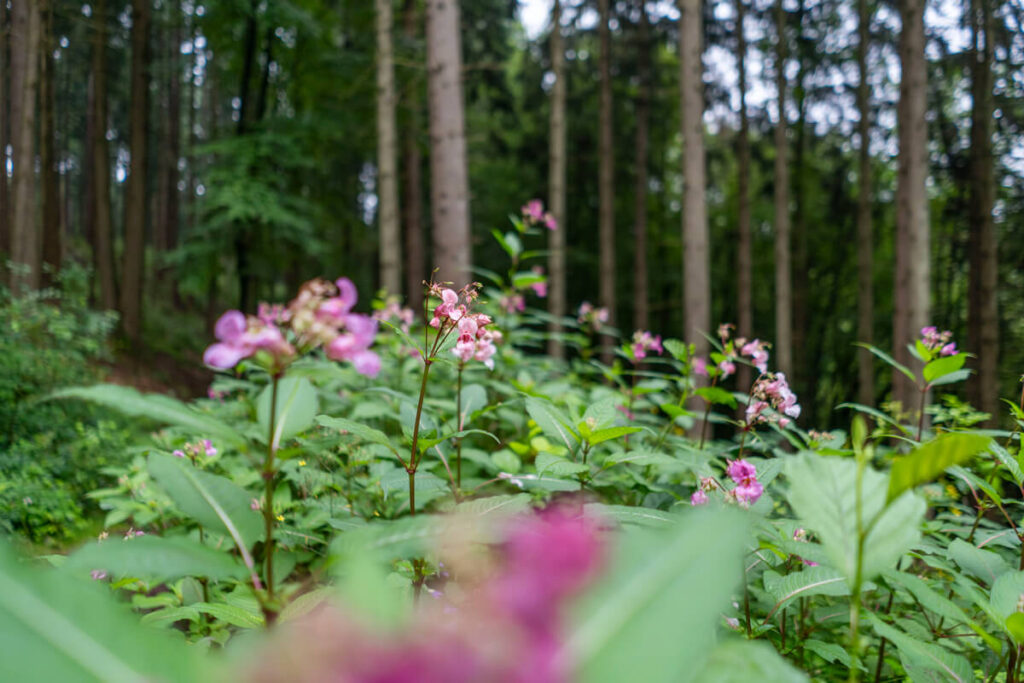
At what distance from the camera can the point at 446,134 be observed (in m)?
5.67

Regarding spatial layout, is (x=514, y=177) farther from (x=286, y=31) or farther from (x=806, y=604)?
(x=806, y=604)

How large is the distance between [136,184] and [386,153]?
568 cm

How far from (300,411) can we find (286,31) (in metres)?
13.7

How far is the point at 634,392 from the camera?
263 centimetres

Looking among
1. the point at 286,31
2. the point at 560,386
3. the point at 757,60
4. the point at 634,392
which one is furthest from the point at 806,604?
the point at 757,60

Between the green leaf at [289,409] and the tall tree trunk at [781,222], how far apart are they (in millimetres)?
13247

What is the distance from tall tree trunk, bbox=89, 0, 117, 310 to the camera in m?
11.1

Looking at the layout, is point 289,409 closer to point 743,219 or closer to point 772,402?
point 772,402

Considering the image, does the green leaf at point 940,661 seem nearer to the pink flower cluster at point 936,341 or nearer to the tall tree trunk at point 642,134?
the pink flower cluster at point 936,341

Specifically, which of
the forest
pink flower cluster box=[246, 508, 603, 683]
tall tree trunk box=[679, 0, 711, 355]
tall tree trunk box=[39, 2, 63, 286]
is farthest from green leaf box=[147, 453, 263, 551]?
tall tree trunk box=[679, 0, 711, 355]

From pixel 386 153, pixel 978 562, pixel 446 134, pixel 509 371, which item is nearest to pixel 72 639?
pixel 978 562

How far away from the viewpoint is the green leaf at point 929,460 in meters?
0.59

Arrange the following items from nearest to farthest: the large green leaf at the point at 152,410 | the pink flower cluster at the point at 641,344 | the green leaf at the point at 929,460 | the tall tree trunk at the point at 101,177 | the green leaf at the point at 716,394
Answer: the green leaf at the point at 929,460
the large green leaf at the point at 152,410
the green leaf at the point at 716,394
the pink flower cluster at the point at 641,344
the tall tree trunk at the point at 101,177

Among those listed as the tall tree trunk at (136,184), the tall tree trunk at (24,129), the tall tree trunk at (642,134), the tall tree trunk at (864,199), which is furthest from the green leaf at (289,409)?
the tall tree trunk at (864,199)
